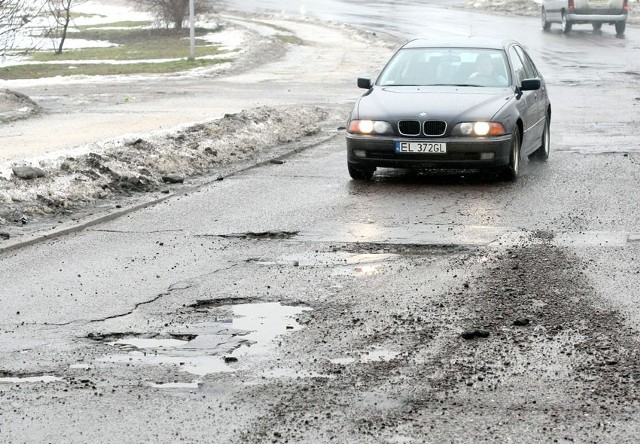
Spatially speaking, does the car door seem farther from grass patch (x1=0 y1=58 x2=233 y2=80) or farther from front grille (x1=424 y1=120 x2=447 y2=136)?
grass patch (x1=0 y1=58 x2=233 y2=80)

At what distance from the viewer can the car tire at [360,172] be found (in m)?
13.7

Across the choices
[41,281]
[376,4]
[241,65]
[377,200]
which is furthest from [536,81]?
[376,4]

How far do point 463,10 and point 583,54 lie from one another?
20105 millimetres

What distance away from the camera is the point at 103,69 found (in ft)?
109

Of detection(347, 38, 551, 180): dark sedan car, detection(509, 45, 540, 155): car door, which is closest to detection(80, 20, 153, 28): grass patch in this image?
detection(509, 45, 540, 155): car door

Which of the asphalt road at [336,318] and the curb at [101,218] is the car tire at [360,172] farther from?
the curb at [101,218]

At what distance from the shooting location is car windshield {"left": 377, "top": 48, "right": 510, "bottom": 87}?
1446 cm

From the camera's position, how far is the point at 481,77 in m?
14.5

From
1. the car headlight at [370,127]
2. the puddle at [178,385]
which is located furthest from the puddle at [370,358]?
the car headlight at [370,127]

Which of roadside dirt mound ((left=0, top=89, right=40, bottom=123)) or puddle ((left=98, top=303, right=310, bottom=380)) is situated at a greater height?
puddle ((left=98, top=303, right=310, bottom=380))

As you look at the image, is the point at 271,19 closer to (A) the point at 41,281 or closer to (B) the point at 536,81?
(B) the point at 536,81

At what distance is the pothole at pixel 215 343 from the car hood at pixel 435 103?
572cm

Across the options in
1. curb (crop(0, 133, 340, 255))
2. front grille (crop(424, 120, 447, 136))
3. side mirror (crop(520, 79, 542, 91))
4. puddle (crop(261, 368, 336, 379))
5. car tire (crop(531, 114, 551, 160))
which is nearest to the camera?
puddle (crop(261, 368, 336, 379))

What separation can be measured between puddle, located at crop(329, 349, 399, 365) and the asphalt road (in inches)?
0.6
